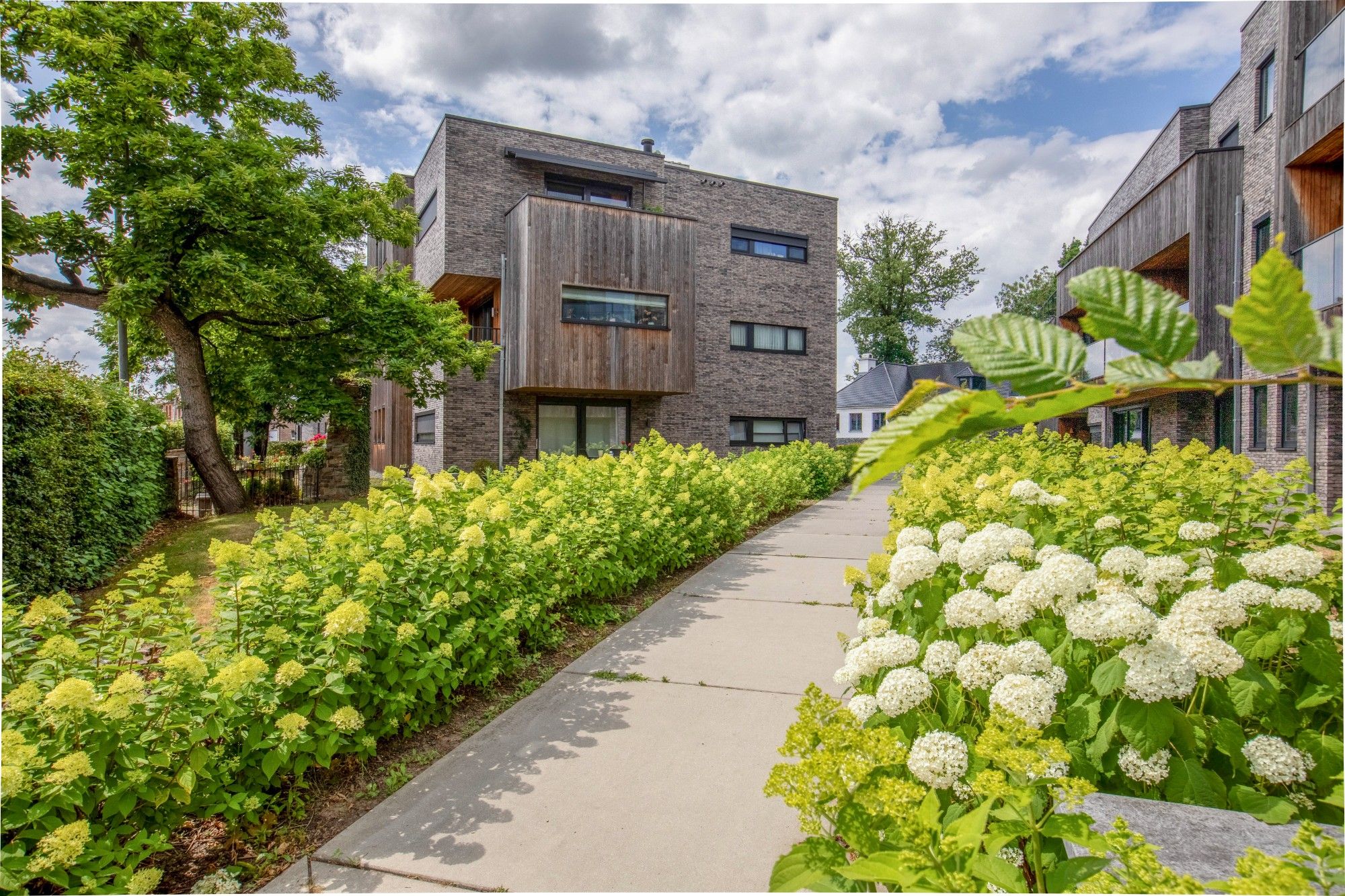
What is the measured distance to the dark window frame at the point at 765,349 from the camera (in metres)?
18.0

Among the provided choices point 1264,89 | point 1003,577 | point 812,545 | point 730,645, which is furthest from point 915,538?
point 1264,89

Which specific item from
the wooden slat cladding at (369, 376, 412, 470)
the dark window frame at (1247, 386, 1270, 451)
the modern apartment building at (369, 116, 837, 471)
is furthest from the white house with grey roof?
the dark window frame at (1247, 386, 1270, 451)

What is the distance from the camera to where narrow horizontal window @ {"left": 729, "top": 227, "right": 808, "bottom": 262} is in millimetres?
18156

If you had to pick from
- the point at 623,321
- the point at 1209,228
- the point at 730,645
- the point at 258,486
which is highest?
the point at 1209,228

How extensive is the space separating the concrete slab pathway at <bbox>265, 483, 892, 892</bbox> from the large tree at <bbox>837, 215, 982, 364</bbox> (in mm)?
37168

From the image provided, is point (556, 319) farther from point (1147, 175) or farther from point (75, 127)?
point (1147, 175)

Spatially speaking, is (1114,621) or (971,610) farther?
(971,610)

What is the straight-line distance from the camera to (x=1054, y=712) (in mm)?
1612

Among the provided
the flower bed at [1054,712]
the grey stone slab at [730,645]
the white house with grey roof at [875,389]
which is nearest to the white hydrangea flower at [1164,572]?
the flower bed at [1054,712]

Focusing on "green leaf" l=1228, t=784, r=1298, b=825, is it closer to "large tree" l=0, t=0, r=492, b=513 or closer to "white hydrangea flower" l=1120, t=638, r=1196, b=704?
"white hydrangea flower" l=1120, t=638, r=1196, b=704

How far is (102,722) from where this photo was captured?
2.04 metres

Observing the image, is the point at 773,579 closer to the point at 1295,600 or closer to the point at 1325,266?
the point at 1295,600

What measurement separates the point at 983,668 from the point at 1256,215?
13938 millimetres

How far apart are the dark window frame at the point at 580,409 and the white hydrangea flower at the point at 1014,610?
1342cm
